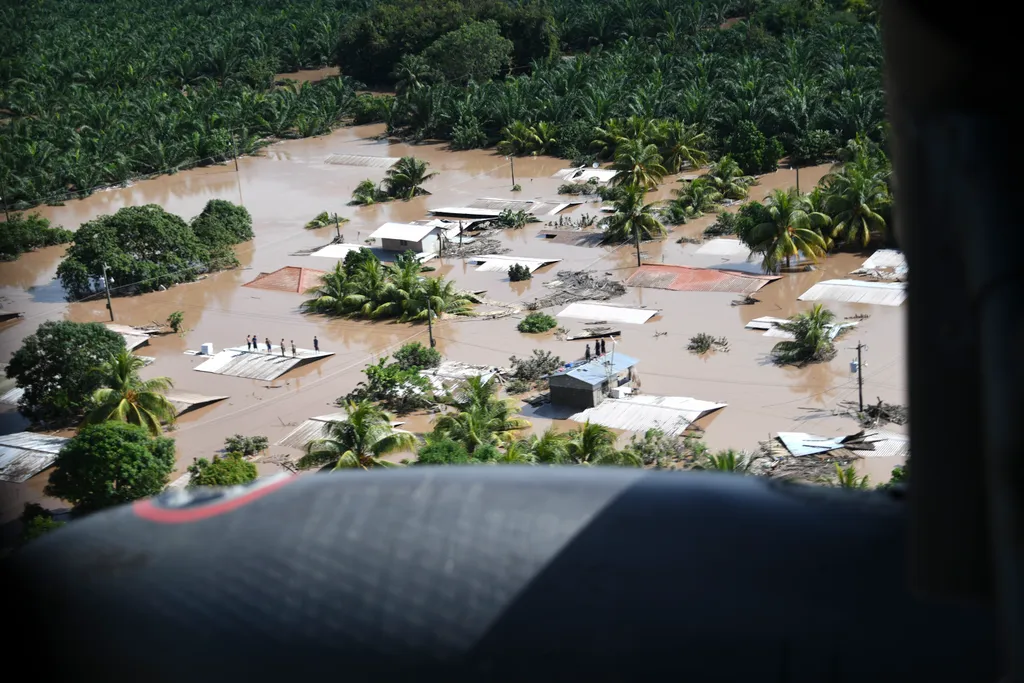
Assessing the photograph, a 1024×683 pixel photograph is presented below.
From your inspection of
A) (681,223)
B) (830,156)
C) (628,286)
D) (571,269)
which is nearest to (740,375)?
(628,286)

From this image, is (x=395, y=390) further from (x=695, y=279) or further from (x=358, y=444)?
(x=695, y=279)

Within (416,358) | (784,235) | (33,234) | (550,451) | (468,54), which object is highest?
(468,54)

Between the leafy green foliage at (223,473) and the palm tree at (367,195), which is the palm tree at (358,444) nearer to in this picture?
the leafy green foliage at (223,473)

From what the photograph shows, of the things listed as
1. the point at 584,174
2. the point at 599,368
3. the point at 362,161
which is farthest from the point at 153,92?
the point at 599,368

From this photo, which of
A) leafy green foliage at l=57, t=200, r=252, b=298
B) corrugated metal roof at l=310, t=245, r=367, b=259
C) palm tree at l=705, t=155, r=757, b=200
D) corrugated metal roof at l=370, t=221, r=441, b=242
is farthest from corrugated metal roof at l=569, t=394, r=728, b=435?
palm tree at l=705, t=155, r=757, b=200

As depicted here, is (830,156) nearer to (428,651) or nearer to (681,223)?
(681,223)

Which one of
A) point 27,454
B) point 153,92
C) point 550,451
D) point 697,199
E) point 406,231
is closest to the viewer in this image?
point 550,451

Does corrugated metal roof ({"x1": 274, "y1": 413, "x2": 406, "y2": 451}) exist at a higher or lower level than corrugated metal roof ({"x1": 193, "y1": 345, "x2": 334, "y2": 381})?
lower

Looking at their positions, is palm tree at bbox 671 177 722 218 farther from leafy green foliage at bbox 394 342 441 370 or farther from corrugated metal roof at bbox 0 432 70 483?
corrugated metal roof at bbox 0 432 70 483
